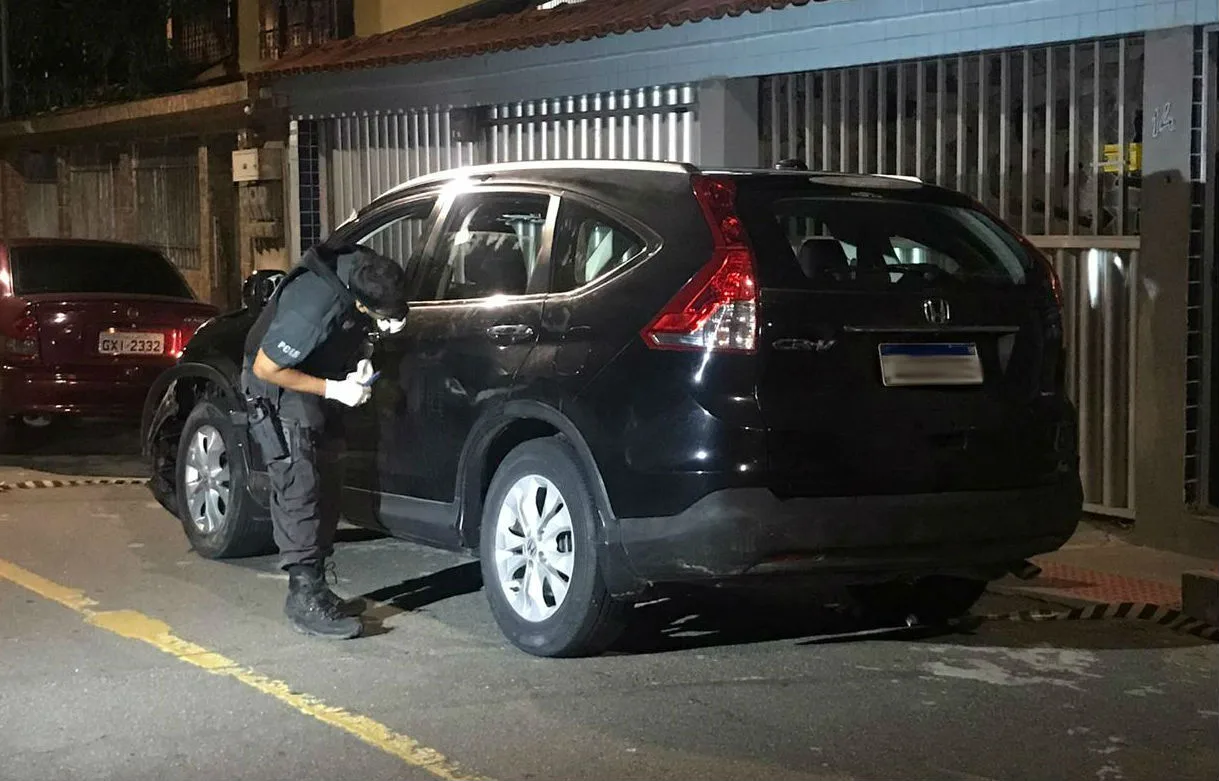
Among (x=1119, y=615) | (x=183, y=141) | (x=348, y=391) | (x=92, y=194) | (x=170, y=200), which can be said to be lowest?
(x=1119, y=615)

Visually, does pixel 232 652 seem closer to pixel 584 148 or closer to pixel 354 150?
pixel 584 148

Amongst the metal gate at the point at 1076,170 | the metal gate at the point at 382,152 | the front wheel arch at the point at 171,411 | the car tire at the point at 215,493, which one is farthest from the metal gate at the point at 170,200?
the metal gate at the point at 1076,170

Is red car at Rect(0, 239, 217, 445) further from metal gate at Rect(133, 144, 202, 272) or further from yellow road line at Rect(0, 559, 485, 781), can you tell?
metal gate at Rect(133, 144, 202, 272)

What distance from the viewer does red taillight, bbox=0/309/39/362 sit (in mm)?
11086

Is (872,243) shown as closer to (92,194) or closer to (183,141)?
(183,141)

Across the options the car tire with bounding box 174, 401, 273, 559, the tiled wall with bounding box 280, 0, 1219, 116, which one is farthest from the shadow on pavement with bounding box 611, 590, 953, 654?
the tiled wall with bounding box 280, 0, 1219, 116

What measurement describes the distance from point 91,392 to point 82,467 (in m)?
0.58

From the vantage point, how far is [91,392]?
1116 cm

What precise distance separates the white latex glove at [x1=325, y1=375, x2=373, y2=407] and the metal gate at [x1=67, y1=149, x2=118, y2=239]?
1571 centimetres

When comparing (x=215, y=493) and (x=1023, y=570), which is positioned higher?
(x=215, y=493)

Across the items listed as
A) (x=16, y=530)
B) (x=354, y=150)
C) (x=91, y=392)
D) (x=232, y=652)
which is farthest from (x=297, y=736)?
(x=354, y=150)

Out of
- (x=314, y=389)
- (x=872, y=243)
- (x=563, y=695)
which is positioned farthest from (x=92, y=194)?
(x=563, y=695)

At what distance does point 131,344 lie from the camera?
37.1ft

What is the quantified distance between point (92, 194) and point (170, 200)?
3117 mm
